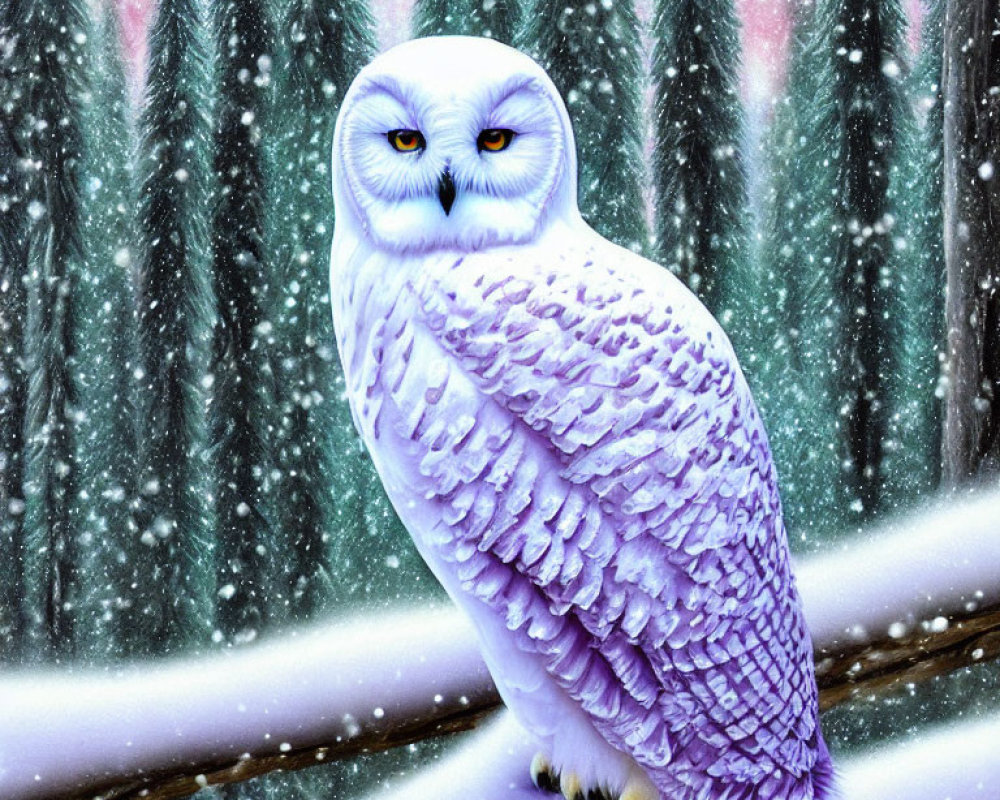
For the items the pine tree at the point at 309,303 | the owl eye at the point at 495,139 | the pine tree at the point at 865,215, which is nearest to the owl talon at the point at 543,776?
the pine tree at the point at 309,303

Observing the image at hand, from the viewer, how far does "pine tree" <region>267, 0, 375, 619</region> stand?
0.97m

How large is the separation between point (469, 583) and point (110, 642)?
19.3 inches

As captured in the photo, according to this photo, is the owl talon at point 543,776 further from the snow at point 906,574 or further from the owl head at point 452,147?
the owl head at point 452,147

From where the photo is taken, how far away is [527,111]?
69 cm

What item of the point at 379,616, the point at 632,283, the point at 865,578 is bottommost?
the point at 865,578

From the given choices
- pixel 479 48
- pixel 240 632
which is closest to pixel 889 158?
pixel 479 48

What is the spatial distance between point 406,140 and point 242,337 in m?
0.37

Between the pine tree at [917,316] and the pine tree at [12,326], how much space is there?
2.83 feet

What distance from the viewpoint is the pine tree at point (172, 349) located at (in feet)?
3.18

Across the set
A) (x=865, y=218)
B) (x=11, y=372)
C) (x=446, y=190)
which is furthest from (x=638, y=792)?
(x=11, y=372)

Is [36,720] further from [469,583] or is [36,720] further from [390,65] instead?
[390,65]

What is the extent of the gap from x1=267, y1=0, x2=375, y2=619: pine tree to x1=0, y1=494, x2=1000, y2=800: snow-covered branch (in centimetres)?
8

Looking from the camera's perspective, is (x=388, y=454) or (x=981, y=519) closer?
(x=388, y=454)

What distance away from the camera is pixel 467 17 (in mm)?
964
